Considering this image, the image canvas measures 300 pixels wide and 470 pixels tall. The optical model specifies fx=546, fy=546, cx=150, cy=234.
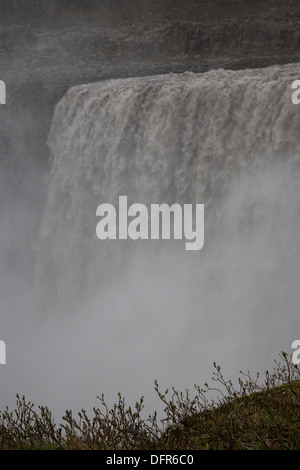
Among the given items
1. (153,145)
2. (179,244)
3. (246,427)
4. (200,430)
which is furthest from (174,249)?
(246,427)

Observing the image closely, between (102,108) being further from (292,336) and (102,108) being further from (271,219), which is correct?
(292,336)

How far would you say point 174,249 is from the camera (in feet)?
52.2

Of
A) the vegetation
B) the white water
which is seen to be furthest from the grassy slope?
the white water

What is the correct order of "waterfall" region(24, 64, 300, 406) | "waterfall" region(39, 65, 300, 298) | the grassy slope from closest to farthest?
the grassy slope < "waterfall" region(24, 64, 300, 406) < "waterfall" region(39, 65, 300, 298)

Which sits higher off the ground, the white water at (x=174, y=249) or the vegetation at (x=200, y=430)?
the white water at (x=174, y=249)

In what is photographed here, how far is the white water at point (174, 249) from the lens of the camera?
13.4 meters

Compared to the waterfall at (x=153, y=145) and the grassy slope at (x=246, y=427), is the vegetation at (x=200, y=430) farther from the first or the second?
the waterfall at (x=153, y=145)

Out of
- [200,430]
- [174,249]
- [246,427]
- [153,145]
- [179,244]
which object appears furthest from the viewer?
[153,145]

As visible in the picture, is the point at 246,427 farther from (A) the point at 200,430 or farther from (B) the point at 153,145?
(B) the point at 153,145

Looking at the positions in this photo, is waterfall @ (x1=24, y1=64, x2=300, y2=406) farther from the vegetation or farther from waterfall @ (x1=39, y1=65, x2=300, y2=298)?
the vegetation

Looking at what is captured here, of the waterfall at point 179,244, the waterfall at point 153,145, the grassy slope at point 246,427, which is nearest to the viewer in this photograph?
the grassy slope at point 246,427

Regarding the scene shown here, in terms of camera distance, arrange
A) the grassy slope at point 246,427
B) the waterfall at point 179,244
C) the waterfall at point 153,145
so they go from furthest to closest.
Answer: the waterfall at point 153,145 → the waterfall at point 179,244 → the grassy slope at point 246,427

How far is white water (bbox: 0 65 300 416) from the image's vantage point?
13398mm

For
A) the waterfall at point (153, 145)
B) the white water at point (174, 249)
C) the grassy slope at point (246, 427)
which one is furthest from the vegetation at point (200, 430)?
the waterfall at point (153, 145)
